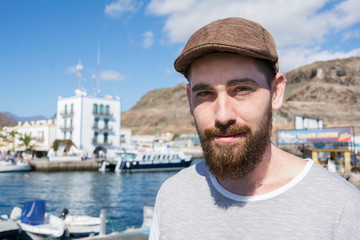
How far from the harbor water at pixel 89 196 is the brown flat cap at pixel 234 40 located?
1461 cm

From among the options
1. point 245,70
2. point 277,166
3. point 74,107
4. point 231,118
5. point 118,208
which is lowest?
point 118,208

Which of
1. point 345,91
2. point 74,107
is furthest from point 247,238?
point 345,91

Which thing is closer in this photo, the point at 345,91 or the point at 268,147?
the point at 268,147

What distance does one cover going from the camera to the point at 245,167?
4.71ft

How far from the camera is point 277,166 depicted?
4.92 feet

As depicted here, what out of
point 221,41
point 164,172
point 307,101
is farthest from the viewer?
point 307,101

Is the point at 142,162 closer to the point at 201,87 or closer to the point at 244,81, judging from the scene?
the point at 201,87

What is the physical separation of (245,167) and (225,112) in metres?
0.27

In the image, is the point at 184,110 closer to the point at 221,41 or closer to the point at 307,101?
the point at 307,101

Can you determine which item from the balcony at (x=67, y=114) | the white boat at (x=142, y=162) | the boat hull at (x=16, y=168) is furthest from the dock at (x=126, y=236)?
the balcony at (x=67, y=114)

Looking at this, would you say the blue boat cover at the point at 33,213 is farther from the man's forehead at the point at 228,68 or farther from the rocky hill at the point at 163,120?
the rocky hill at the point at 163,120

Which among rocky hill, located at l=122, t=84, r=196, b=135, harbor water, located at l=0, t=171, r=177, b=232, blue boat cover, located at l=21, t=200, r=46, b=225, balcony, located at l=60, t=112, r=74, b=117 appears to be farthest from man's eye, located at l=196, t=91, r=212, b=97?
rocky hill, located at l=122, t=84, r=196, b=135

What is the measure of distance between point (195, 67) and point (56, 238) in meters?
12.0

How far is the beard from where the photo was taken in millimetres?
1410
